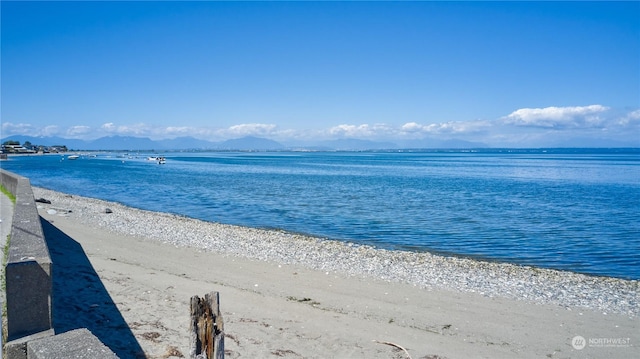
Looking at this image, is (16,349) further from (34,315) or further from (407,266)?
(407,266)

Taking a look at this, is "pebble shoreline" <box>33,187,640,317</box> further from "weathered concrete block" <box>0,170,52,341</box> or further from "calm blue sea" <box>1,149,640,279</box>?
"weathered concrete block" <box>0,170,52,341</box>

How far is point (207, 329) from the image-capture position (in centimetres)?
512

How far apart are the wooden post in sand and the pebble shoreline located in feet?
30.7

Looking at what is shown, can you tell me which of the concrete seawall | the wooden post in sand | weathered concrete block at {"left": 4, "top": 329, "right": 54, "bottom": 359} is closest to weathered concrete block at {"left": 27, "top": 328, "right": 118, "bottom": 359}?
the concrete seawall

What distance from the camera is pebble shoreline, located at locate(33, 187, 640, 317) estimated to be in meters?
12.9

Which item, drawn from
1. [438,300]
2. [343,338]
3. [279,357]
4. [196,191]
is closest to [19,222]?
[279,357]

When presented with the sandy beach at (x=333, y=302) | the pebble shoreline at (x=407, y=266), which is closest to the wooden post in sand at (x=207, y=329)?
the sandy beach at (x=333, y=302)

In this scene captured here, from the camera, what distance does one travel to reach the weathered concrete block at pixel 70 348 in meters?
4.07

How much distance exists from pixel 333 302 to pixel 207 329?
665 cm

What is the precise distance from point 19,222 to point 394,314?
8.44 m

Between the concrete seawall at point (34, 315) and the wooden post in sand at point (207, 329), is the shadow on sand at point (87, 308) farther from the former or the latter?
the wooden post in sand at point (207, 329)

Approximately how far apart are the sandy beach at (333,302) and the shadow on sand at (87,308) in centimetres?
3

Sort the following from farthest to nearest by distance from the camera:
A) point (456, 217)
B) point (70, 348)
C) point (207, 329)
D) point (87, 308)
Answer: point (456, 217)
point (87, 308)
point (207, 329)
point (70, 348)

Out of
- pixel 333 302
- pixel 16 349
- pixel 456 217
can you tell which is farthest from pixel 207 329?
pixel 456 217
